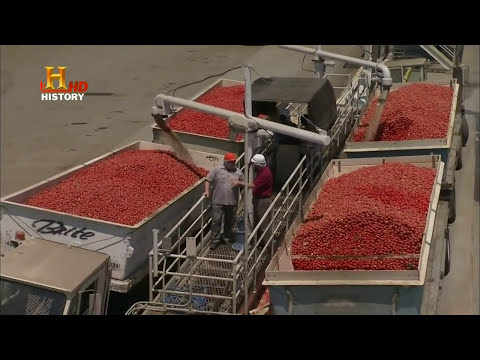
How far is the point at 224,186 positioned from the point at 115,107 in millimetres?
10576

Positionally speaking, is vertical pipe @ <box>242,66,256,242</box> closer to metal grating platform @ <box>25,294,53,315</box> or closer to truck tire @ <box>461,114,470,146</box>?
metal grating platform @ <box>25,294,53,315</box>

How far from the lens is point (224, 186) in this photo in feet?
29.1

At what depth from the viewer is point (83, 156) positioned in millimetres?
15297

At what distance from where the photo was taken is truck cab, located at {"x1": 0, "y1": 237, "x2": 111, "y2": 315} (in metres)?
6.81

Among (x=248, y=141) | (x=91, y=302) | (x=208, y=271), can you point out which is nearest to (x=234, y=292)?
(x=208, y=271)

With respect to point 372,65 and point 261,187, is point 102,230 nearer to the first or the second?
point 261,187

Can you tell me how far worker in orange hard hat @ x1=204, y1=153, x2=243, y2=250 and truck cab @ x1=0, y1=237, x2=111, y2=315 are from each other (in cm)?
197

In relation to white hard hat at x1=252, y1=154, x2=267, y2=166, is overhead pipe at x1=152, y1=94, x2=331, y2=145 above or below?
above

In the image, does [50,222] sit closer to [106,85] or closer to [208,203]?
[208,203]

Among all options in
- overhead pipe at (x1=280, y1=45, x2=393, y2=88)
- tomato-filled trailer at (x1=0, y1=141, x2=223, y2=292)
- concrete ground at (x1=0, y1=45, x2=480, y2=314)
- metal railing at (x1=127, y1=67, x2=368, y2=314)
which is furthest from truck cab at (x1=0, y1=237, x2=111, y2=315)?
overhead pipe at (x1=280, y1=45, x2=393, y2=88)

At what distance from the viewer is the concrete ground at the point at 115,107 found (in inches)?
461

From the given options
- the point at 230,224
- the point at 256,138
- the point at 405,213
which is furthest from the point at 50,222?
the point at 405,213

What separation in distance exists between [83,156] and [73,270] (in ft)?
27.9

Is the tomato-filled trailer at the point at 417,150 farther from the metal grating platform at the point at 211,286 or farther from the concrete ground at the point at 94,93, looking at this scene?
the concrete ground at the point at 94,93
